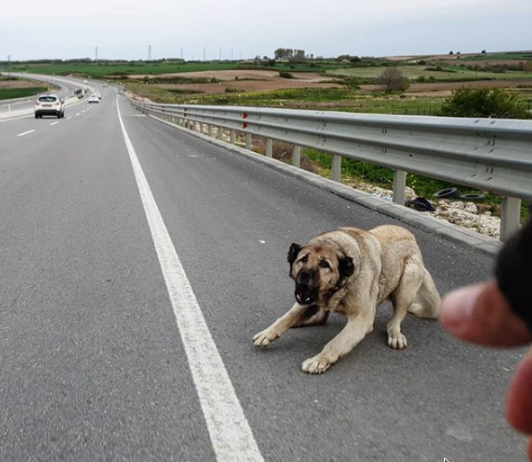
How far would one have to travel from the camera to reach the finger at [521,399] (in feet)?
2.38

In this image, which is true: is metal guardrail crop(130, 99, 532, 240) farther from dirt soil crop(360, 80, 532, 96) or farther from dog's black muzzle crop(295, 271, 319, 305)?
dirt soil crop(360, 80, 532, 96)

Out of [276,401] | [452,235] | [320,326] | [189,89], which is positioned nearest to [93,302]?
[320,326]

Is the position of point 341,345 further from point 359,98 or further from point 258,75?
point 258,75

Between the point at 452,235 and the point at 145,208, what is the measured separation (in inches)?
156

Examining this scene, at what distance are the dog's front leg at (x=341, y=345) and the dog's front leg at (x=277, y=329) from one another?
12.1 inches

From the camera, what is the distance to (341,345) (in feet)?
11.2

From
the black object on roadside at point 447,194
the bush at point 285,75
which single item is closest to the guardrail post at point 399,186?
the black object on roadside at point 447,194

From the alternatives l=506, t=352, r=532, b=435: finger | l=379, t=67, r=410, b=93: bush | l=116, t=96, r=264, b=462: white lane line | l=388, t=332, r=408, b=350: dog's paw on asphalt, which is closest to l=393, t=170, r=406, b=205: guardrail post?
l=116, t=96, r=264, b=462: white lane line

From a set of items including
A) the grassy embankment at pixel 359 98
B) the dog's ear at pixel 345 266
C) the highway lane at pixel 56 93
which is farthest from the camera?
the highway lane at pixel 56 93

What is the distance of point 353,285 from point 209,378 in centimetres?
90

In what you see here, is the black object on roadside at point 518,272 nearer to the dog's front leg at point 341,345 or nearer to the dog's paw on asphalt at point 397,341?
the dog's front leg at point 341,345

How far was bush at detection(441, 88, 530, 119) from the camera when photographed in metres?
22.5

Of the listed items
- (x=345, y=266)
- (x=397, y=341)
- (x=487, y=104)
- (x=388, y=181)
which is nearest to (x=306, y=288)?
(x=345, y=266)

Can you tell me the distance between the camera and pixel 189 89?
101m
